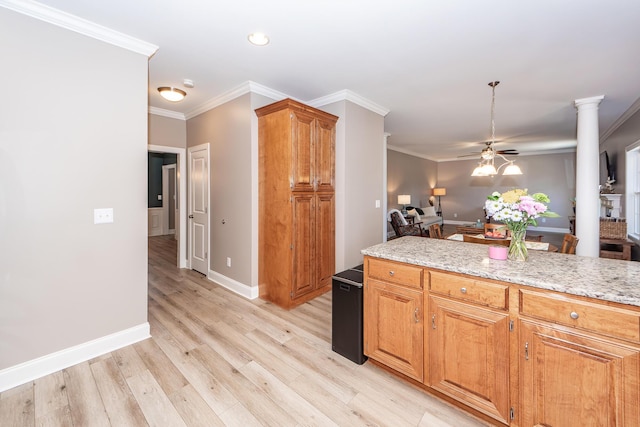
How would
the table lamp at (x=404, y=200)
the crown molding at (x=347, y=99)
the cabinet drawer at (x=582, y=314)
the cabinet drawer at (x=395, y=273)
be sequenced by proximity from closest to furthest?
the cabinet drawer at (x=582, y=314) < the cabinet drawer at (x=395, y=273) < the crown molding at (x=347, y=99) < the table lamp at (x=404, y=200)

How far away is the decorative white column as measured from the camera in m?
3.72

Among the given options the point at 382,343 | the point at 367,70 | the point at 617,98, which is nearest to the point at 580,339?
the point at 382,343

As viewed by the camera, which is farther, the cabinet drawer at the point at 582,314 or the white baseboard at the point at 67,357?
the white baseboard at the point at 67,357

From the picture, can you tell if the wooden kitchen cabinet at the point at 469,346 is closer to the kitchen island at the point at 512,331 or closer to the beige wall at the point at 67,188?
the kitchen island at the point at 512,331

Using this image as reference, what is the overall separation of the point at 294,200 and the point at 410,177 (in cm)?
718

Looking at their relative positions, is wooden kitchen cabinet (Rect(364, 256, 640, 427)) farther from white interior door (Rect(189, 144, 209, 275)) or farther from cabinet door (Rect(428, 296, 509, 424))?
white interior door (Rect(189, 144, 209, 275))

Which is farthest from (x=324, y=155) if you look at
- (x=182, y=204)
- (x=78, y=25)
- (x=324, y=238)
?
(x=182, y=204)

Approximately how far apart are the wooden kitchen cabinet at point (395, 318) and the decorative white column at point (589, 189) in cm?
352

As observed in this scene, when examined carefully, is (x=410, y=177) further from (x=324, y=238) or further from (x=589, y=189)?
(x=324, y=238)

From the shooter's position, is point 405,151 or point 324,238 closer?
point 324,238

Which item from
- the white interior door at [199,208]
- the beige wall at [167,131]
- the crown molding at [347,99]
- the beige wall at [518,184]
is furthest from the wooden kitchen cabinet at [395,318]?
the beige wall at [518,184]

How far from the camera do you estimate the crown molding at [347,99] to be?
3.69 metres

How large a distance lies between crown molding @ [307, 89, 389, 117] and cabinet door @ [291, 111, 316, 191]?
636 millimetres

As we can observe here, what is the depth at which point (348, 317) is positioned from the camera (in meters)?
2.22
